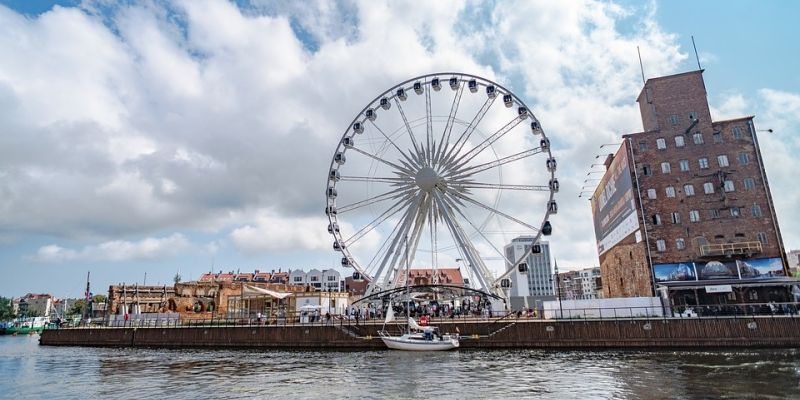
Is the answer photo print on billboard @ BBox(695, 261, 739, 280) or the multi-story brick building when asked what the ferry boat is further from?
photo print on billboard @ BBox(695, 261, 739, 280)

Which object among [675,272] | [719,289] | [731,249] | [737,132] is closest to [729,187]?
[737,132]

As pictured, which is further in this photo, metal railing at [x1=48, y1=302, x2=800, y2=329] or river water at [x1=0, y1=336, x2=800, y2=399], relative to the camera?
metal railing at [x1=48, y1=302, x2=800, y2=329]

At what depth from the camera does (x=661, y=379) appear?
78.3 ft

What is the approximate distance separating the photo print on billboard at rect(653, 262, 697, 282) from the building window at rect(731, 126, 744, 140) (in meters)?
15.3

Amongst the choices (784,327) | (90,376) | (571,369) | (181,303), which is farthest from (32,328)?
(784,327)

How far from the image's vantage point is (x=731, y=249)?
4822 cm

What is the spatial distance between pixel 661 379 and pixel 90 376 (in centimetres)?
3491

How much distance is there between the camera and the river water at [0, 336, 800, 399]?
21922mm

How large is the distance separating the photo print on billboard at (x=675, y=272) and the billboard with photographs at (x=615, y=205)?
555 centimetres

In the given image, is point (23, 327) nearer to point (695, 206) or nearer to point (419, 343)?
point (419, 343)

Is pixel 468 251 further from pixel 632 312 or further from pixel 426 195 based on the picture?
pixel 632 312

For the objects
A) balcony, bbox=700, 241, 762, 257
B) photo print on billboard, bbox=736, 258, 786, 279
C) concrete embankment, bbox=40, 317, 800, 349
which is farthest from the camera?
balcony, bbox=700, 241, 762, 257

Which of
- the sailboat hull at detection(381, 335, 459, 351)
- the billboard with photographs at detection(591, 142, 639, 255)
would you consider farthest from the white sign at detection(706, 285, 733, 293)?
the sailboat hull at detection(381, 335, 459, 351)

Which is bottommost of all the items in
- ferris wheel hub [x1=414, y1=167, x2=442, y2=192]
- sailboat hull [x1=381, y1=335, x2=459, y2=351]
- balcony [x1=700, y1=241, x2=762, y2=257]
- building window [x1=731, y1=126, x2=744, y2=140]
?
sailboat hull [x1=381, y1=335, x2=459, y2=351]
